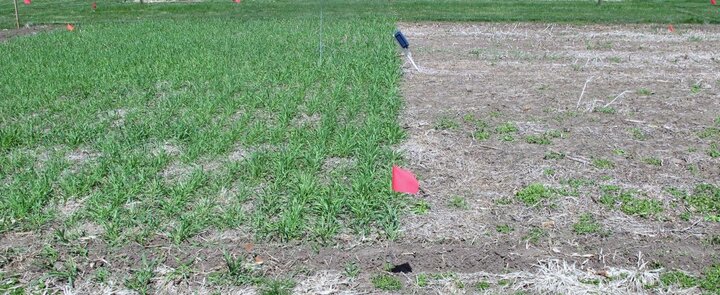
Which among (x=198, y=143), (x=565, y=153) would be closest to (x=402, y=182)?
(x=565, y=153)

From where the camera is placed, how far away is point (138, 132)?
21.5 ft

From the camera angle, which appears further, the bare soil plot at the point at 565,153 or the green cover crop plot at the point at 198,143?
the green cover crop plot at the point at 198,143

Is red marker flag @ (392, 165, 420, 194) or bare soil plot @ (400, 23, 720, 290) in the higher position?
red marker flag @ (392, 165, 420, 194)

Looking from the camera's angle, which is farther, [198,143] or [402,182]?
[198,143]

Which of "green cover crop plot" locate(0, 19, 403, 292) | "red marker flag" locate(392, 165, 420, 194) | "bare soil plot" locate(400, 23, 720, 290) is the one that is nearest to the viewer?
"red marker flag" locate(392, 165, 420, 194)

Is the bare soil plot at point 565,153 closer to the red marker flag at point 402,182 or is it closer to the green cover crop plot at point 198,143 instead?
the red marker flag at point 402,182

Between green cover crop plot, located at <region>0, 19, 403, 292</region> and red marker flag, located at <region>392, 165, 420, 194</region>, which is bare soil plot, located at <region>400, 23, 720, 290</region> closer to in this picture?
red marker flag, located at <region>392, 165, 420, 194</region>

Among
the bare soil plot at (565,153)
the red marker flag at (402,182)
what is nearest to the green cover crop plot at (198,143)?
the red marker flag at (402,182)

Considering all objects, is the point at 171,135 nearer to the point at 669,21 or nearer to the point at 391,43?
the point at 391,43

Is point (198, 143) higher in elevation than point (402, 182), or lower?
lower

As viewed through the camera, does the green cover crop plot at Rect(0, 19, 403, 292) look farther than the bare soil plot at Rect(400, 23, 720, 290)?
Yes

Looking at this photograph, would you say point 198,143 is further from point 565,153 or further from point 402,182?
point 565,153

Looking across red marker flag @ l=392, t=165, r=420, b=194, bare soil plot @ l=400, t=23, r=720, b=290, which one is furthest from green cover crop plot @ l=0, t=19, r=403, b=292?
bare soil plot @ l=400, t=23, r=720, b=290

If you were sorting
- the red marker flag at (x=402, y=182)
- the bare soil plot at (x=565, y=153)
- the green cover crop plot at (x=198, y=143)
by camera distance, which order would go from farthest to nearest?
Answer: 1. the green cover crop plot at (x=198, y=143)
2. the bare soil plot at (x=565, y=153)
3. the red marker flag at (x=402, y=182)
